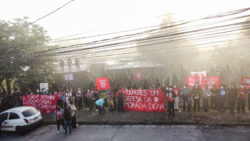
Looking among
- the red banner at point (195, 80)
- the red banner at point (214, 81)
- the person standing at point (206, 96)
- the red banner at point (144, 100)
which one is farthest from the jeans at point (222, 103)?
the red banner at point (144, 100)

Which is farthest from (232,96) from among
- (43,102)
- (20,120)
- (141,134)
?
(43,102)

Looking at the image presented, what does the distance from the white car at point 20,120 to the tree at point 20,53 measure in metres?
5.12

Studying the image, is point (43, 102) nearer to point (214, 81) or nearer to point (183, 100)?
point (183, 100)

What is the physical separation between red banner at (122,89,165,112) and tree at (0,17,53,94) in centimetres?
802

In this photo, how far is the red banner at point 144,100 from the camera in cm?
1074

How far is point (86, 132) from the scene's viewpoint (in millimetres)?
9117

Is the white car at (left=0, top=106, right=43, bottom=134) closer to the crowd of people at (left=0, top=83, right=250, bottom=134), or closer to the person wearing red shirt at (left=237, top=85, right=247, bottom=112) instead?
the crowd of people at (left=0, top=83, right=250, bottom=134)

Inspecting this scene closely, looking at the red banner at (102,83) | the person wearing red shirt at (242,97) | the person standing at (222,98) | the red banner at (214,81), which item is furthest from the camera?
the red banner at (102,83)

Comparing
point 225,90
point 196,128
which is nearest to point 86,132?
point 196,128

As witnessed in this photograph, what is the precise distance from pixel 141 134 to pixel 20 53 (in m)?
13.6

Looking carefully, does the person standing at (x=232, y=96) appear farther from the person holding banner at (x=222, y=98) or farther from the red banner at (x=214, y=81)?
the red banner at (x=214, y=81)

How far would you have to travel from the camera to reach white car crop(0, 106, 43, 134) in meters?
9.33

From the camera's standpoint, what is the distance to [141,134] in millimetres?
8172

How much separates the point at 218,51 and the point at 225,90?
1814 cm
